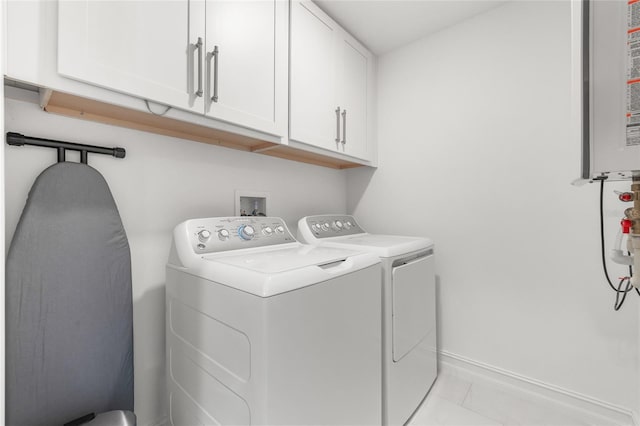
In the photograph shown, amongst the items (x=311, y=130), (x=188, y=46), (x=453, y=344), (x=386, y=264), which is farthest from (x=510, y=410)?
(x=188, y=46)

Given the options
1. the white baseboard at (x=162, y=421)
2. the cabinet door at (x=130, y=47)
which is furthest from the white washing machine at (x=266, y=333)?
the cabinet door at (x=130, y=47)

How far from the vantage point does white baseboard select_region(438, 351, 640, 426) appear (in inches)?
55.9

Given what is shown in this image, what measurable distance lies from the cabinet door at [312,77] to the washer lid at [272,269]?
2.52ft

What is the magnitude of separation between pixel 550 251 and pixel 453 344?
2.87 feet

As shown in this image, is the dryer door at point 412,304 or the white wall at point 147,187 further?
the dryer door at point 412,304

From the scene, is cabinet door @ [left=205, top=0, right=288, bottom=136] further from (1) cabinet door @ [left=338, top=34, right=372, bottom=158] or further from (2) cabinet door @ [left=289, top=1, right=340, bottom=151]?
(1) cabinet door @ [left=338, top=34, right=372, bottom=158]

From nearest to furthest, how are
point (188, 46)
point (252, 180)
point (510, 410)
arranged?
point (188, 46), point (510, 410), point (252, 180)

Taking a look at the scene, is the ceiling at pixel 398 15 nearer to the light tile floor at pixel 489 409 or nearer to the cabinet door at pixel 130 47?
the cabinet door at pixel 130 47

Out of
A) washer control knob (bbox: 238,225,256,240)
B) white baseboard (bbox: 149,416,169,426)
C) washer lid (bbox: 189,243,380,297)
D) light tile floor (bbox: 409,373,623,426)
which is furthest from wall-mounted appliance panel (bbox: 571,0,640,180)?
white baseboard (bbox: 149,416,169,426)

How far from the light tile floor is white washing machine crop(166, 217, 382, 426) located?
55 cm

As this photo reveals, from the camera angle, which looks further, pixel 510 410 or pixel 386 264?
pixel 510 410

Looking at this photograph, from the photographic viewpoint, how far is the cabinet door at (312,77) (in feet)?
5.14

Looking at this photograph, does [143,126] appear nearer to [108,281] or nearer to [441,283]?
[108,281]

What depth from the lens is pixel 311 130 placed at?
1.66 m
